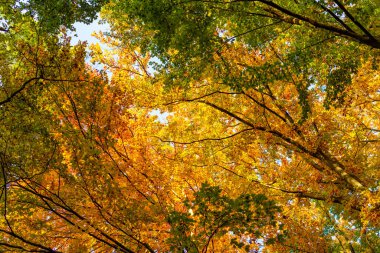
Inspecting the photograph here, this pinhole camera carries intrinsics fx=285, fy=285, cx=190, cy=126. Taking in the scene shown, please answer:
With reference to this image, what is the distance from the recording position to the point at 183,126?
21.5 ft

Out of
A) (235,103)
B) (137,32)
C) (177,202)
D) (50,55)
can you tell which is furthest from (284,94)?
(50,55)

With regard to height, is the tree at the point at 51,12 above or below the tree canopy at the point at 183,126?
above

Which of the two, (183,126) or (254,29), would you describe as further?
(183,126)

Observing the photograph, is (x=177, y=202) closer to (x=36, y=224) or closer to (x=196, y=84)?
(x=196, y=84)

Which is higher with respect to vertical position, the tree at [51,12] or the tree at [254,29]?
the tree at [51,12]

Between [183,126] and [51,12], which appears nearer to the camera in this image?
[51,12]

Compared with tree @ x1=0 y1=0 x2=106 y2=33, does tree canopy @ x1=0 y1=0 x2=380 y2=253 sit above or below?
below

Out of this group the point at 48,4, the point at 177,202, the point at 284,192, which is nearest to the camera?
the point at 48,4

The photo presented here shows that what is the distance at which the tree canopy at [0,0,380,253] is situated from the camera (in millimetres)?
3902

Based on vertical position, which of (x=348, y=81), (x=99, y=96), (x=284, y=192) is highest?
(x=99, y=96)

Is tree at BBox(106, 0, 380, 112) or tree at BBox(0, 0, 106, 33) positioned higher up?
tree at BBox(0, 0, 106, 33)

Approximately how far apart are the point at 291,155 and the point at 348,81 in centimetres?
323

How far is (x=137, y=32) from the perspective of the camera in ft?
26.7

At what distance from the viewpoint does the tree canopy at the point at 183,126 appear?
154 inches
